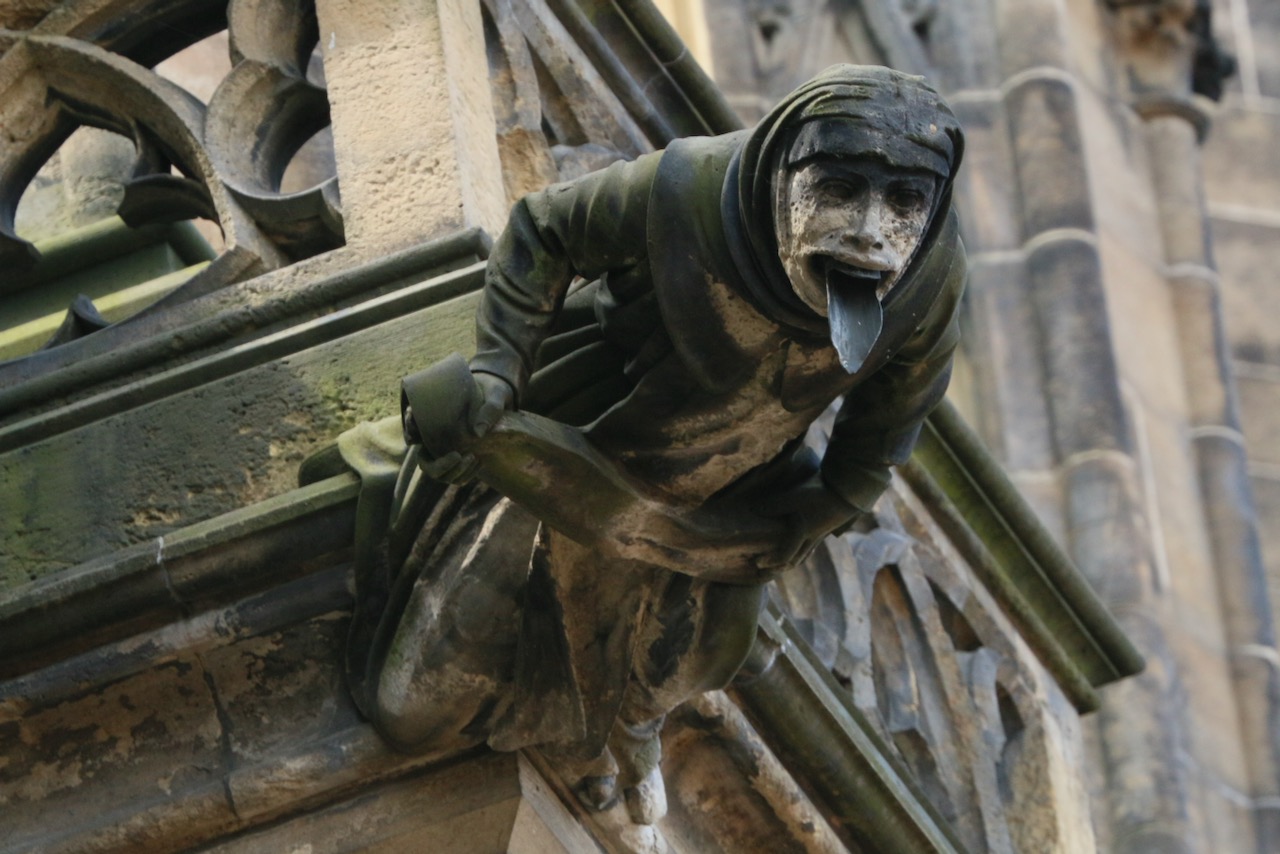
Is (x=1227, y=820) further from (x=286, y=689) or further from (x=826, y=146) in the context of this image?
(x=826, y=146)

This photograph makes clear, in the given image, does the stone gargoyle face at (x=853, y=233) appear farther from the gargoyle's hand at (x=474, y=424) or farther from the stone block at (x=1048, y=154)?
the stone block at (x=1048, y=154)

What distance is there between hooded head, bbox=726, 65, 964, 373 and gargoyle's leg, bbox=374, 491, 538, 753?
23.2 inches

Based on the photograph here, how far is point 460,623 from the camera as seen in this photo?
552 centimetres

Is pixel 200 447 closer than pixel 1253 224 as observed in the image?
Yes

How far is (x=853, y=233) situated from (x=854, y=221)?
0.05 feet

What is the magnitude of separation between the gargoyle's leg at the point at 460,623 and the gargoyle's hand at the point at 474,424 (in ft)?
0.82

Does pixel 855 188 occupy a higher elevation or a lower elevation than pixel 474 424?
higher

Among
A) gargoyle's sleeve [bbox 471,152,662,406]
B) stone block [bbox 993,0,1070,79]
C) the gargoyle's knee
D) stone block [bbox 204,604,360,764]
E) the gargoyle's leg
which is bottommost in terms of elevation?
stone block [bbox 993,0,1070,79]

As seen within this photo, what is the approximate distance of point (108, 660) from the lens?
574 cm

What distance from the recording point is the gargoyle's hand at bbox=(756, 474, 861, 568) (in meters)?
5.45

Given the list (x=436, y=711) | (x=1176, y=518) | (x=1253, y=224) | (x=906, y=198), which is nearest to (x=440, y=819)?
(x=436, y=711)

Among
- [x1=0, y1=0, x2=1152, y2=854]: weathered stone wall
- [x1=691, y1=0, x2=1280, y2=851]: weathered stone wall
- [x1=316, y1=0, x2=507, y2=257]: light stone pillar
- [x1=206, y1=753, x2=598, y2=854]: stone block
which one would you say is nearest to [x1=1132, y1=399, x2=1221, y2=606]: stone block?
[x1=691, y1=0, x2=1280, y2=851]: weathered stone wall

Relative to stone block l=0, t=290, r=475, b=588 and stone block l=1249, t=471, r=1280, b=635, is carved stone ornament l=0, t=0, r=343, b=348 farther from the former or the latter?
stone block l=1249, t=471, r=1280, b=635

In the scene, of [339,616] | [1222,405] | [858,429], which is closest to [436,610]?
[339,616]
